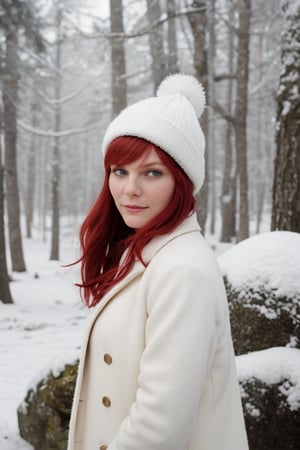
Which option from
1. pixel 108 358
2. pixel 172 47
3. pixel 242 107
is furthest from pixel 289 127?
pixel 172 47

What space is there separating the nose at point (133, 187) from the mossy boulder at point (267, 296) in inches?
91.2

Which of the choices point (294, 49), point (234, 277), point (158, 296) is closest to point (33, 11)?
point (294, 49)

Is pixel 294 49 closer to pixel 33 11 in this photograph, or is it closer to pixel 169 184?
pixel 169 184

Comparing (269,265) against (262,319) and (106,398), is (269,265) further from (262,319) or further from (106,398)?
(106,398)

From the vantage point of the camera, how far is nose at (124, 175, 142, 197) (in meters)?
1.66

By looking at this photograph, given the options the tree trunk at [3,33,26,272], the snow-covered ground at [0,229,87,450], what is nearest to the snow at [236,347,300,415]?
the snow-covered ground at [0,229,87,450]

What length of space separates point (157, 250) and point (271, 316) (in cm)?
229

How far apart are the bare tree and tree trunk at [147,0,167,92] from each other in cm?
649

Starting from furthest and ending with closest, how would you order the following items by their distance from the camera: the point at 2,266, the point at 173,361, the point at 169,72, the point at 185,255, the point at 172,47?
the point at 172,47, the point at 169,72, the point at 2,266, the point at 185,255, the point at 173,361

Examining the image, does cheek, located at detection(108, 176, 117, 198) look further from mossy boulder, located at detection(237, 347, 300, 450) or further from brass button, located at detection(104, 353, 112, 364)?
mossy boulder, located at detection(237, 347, 300, 450)

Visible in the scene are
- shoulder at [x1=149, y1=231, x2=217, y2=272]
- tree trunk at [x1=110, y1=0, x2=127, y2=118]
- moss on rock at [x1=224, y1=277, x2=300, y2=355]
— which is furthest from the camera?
tree trunk at [x1=110, y1=0, x2=127, y2=118]

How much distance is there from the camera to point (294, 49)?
4.65m

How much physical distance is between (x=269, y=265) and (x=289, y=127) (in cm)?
172

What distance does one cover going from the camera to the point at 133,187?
65.3 inches
